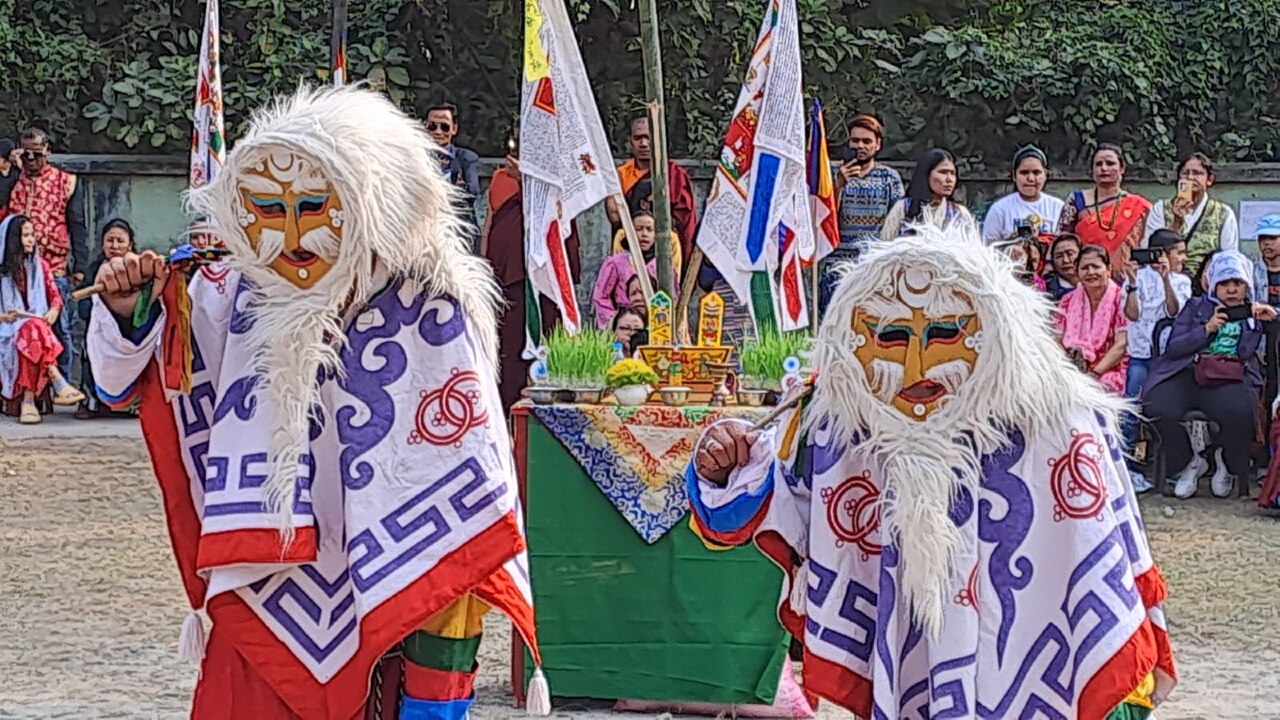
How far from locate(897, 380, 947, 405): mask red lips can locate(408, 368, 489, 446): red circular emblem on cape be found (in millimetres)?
919

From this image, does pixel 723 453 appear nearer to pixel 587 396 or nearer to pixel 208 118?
pixel 587 396

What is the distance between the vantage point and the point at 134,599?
7.84 meters

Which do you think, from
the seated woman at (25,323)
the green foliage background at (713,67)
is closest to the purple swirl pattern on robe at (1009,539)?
the seated woman at (25,323)

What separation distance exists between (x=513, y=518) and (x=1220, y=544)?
5.96 m

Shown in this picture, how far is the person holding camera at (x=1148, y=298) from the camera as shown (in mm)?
10469

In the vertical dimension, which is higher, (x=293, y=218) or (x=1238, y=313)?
(x=293, y=218)

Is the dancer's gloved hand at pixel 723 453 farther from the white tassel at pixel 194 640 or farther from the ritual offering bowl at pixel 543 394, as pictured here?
the ritual offering bowl at pixel 543 394

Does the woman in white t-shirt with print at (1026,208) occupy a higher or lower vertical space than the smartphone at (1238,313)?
higher

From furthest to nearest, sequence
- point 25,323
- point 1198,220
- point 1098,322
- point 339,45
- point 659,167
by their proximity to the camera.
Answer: point 25,323, point 1198,220, point 1098,322, point 339,45, point 659,167

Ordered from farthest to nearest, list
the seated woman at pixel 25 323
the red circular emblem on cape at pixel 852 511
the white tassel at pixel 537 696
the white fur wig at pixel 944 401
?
1. the seated woman at pixel 25 323
2. the white tassel at pixel 537 696
3. the red circular emblem on cape at pixel 852 511
4. the white fur wig at pixel 944 401

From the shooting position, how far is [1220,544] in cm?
916

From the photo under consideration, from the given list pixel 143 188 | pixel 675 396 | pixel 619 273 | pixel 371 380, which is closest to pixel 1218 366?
pixel 619 273

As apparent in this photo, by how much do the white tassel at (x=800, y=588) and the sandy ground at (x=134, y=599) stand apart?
216 cm

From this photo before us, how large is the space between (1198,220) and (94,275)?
22.4ft
